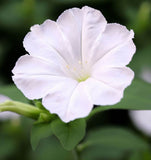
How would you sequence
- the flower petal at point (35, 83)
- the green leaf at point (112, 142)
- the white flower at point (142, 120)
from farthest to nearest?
the white flower at point (142, 120)
the green leaf at point (112, 142)
the flower petal at point (35, 83)

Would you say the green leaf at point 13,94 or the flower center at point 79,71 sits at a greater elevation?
the flower center at point 79,71

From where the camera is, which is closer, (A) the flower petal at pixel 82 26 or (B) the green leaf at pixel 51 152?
(A) the flower petal at pixel 82 26

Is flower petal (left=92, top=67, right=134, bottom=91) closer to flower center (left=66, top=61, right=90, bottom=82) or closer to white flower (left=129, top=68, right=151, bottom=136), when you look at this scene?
flower center (left=66, top=61, right=90, bottom=82)

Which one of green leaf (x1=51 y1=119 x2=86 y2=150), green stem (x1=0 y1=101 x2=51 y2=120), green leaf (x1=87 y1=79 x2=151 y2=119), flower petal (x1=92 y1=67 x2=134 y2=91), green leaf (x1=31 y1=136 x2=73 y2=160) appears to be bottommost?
green leaf (x1=31 y1=136 x2=73 y2=160)

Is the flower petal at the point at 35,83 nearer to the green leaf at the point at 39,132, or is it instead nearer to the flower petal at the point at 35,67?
the flower petal at the point at 35,67

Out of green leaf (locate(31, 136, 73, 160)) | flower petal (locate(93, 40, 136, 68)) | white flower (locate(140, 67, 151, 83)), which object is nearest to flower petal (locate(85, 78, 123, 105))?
flower petal (locate(93, 40, 136, 68))

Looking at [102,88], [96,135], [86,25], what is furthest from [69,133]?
[96,135]

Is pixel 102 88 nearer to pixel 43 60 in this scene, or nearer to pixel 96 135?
pixel 43 60

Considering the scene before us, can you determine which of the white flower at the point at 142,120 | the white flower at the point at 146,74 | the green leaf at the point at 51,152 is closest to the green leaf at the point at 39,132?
the green leaf at the point at 51,152
